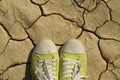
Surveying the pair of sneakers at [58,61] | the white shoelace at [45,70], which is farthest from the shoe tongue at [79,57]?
the white shoelace at [45,70]

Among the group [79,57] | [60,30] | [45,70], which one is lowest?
[45,70]

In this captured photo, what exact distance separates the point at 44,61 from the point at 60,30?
30 cm

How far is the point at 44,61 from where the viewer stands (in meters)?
2.79

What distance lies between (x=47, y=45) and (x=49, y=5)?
0.35 meters

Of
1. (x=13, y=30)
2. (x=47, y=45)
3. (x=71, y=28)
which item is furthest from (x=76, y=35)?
(x=13, y=30)

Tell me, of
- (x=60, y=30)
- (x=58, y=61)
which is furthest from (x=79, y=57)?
(x=60, y=30)

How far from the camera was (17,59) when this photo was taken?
9.23 ft

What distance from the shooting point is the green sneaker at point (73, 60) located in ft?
9.18

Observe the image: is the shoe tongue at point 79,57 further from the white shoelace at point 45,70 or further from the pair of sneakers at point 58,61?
the white shoelace at point 45,70

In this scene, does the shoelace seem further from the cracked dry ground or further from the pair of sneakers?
the cracked dry ground

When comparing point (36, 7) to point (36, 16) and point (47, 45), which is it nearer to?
point (36, 16)

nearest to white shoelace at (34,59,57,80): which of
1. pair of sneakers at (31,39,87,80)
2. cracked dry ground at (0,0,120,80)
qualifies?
pair of sneakers at (31,39,87,80)

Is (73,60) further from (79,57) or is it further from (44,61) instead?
(44,61)

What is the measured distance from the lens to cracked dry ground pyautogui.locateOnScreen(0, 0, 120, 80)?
Answer: 281cm
